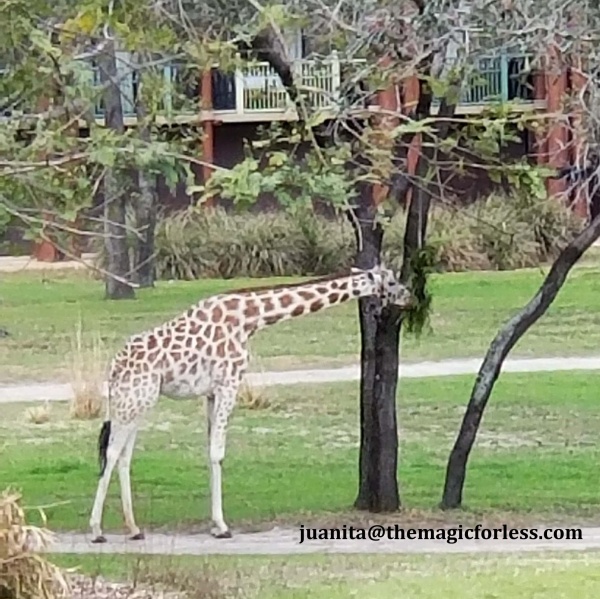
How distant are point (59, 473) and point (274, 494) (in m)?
2.09

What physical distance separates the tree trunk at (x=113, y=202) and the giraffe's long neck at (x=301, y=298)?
3.04ft

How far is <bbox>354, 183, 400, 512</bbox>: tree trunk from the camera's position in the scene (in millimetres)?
11594

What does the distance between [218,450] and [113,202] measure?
7.48ft

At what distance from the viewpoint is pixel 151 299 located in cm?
2609

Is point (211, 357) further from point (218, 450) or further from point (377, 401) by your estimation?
point (377, 401)

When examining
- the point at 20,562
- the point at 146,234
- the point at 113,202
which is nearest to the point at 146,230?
the point at 146,234

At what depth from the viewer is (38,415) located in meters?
16.7

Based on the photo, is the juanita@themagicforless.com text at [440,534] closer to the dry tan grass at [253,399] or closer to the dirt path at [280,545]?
the dirt path at [280,545]

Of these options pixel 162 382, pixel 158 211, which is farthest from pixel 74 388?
pixel 158 211

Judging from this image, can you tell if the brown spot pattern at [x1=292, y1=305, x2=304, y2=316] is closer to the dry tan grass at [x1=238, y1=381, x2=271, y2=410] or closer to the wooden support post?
the wooden support post

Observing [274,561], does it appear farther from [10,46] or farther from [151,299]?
→ [151,299]

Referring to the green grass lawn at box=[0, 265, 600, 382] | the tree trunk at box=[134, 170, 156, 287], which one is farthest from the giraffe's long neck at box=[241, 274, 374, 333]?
the tree trunk at box=[134, 170, 156, 287]

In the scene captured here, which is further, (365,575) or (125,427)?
(125,427)

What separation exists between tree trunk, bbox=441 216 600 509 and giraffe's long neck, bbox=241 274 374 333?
1100mm
